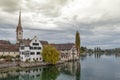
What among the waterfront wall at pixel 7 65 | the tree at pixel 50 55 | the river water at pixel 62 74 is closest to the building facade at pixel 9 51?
the tree at pixel 50 55

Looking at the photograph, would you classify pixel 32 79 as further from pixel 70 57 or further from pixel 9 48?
pixel 70 57

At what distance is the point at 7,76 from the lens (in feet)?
140

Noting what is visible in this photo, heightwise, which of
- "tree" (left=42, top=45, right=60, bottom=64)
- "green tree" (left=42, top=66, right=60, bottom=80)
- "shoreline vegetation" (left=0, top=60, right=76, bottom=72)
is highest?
"tree" (left=42, top=45, right=60, bottom=64)

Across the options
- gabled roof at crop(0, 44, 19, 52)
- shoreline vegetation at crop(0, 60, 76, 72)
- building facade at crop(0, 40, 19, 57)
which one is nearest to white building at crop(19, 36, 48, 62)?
building facade at crop(0, 40, 19, 57)

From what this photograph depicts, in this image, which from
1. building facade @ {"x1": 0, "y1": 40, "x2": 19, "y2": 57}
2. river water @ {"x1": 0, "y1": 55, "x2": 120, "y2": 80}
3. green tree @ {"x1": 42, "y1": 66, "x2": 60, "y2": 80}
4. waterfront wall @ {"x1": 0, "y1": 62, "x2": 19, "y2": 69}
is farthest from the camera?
building facade @ {"x1": 0, "y1": 40, "x2": 19, "y2": 57}

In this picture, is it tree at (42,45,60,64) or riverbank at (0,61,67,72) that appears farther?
tree at (42,45,60,64)

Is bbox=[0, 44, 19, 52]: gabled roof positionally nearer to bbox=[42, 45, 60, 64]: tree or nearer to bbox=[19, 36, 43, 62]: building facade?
bbox=[19, 36, 43, 62]: building facade

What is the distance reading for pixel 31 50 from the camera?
222 ft

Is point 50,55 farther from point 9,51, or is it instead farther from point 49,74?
point 49,74

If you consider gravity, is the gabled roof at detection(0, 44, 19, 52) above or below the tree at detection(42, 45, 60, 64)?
above

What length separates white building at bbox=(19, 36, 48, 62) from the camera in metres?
65.7

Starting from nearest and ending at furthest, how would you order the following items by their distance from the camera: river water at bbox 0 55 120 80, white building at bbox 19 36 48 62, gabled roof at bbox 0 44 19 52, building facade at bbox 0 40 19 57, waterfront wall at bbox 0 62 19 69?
river water at bbox 0 55 120 80 → waterfront wall at bbox 0 62 19 69 → white building at bbox 19 36 48 62 → building facade at bbox 0 40 19 57 → gabled roof at bbox 0 44 19 52

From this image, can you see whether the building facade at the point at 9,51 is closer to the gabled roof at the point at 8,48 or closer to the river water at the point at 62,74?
the gabled roof at the point at 8,48

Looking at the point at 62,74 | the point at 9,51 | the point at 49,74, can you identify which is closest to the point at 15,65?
the point at 49,74
